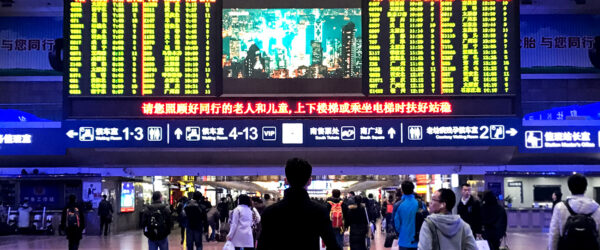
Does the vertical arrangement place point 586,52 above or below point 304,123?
above

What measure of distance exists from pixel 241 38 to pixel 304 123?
2.24 metres

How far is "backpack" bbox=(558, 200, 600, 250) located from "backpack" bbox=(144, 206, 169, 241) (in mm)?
6945

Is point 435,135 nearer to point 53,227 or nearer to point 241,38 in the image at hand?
point 241,38

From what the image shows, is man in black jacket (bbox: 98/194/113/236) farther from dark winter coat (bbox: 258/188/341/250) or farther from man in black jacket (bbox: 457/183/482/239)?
dark winter coat (bbox: 258/188/341/250)

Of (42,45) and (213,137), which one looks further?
(42,45)

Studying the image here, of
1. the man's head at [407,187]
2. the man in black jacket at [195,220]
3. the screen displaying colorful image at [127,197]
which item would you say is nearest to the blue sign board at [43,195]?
the screen displaying colorful image at [127,197]

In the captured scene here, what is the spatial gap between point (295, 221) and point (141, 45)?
12569 millimetres

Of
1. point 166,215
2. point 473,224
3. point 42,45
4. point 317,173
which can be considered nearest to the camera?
point 166,215

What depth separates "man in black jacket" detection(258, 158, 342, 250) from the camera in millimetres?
4988

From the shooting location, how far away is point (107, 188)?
2814 centimetres

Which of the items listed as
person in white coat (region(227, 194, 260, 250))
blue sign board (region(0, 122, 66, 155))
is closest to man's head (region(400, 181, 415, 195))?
person in white coat (region(227, 194, 260, 250))

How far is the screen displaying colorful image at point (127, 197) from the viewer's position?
30.4m

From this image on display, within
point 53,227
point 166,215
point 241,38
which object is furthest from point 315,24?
point 53,227

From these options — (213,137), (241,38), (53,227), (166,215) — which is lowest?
(53,227)
